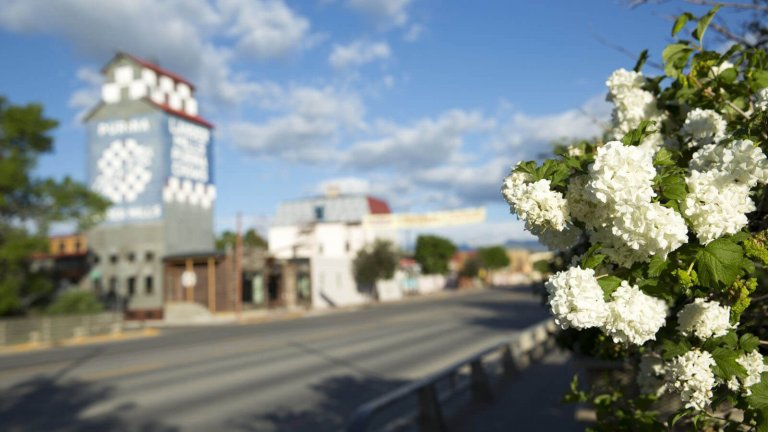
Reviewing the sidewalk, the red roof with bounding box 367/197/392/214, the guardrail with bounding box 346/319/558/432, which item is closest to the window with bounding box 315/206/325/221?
the red roof with bounding box 367/197/392/214

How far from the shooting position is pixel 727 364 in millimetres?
2297

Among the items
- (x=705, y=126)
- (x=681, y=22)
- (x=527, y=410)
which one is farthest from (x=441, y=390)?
(x=681, y=22)

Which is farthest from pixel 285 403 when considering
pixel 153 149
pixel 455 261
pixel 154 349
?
pixel 455 261

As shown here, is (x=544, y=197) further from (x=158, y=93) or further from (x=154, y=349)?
(x=158, y=93)

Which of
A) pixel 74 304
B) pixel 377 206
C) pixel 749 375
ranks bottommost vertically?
pixel 74 304

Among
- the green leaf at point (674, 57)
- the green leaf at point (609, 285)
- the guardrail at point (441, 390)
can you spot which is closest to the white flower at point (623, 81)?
the green leaf at point (674, 57)

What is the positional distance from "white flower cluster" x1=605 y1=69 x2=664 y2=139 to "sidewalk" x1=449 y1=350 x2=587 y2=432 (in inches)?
184

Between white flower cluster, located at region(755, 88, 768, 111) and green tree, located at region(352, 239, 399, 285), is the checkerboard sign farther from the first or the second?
white flower cluster, located at region(755, 88, 768, 111)

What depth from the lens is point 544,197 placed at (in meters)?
2.23

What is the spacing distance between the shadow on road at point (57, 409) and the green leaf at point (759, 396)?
8.83 metres

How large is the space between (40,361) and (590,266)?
20.5 m

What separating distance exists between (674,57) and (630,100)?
0.30 meters

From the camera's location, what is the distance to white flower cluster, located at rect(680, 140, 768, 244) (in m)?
2.15

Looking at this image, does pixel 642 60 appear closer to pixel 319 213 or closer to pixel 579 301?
pixel 579 301
